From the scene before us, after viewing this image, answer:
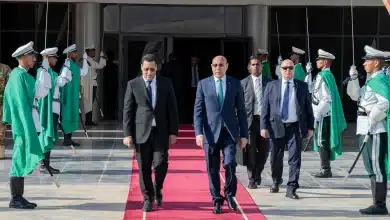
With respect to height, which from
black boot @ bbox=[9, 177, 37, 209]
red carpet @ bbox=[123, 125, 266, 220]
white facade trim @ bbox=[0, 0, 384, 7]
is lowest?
red carpet @ bbox=[123, 125, 266, 220]

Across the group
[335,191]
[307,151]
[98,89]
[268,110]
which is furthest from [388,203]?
[98,89]

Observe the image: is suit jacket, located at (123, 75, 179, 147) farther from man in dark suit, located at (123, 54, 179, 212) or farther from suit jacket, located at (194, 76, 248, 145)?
suit jacket, located at (194, 76, 248, 145)

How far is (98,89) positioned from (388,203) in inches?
522

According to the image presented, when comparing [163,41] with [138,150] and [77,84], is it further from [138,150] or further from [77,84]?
[138,150]

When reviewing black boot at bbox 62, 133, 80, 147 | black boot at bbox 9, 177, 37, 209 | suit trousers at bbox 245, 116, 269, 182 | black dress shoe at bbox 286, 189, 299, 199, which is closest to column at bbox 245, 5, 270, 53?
black boot at bbox 62, 133, 80, 147

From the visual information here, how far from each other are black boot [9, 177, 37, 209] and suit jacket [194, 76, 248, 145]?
204 cm

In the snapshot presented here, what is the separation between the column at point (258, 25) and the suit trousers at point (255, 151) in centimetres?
1106

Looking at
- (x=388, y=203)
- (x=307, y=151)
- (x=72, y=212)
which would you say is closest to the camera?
(x=72, y=212)

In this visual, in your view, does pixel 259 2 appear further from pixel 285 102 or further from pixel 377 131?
pixel 377 131

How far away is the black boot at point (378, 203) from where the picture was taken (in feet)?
29.1

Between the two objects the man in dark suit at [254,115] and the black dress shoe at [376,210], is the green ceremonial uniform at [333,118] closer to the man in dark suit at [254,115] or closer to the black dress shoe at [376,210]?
the man in dark suit at [254,115]

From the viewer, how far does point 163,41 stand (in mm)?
22594

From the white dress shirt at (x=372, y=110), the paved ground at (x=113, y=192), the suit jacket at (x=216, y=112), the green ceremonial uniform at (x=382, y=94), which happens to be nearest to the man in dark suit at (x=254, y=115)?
the paved ground at (x=113, y=192)

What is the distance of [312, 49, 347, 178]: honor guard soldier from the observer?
38.7 ft
